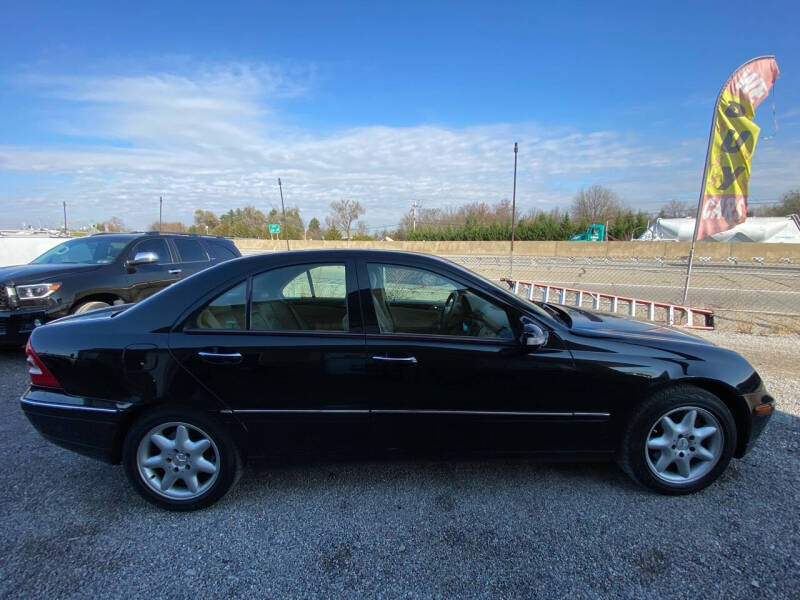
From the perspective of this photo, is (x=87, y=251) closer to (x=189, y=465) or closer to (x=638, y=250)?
(x=189, y=465)

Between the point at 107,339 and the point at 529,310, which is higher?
the point at 529,310

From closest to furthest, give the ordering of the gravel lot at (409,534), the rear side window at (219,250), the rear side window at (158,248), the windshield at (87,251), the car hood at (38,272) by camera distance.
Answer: the gravel lot at (409,534), the car hood at (38,272), the windshield at (87,251), the rear side window at (158,248), the rear side window at (219,250)

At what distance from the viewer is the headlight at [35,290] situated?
5.03m

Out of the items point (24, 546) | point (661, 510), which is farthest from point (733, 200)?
point (24, 546)

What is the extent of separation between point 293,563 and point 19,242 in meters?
17.2

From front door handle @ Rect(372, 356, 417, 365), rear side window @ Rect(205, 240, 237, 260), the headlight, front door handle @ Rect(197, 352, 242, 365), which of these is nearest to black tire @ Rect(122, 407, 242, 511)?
front door handle @ Rect(197, 352, 242, 365)

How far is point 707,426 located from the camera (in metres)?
2.65

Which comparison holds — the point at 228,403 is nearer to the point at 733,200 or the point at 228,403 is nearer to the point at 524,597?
the point at 524,597

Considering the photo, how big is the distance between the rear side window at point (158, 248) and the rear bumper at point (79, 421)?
4481 mm

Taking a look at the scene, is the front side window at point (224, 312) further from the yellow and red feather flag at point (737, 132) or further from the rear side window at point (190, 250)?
the yellow and red feather flag at point (737, 132)

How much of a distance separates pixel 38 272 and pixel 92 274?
564 mm

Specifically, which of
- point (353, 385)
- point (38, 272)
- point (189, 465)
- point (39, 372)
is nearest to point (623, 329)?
point (353, 385)

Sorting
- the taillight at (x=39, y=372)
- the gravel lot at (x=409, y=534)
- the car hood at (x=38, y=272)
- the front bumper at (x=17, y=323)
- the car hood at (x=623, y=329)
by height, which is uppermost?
the car hood at (x=38, y=272)

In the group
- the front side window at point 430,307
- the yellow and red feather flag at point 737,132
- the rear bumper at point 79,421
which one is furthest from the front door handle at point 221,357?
the yellow and red feather flag at point 737,132
